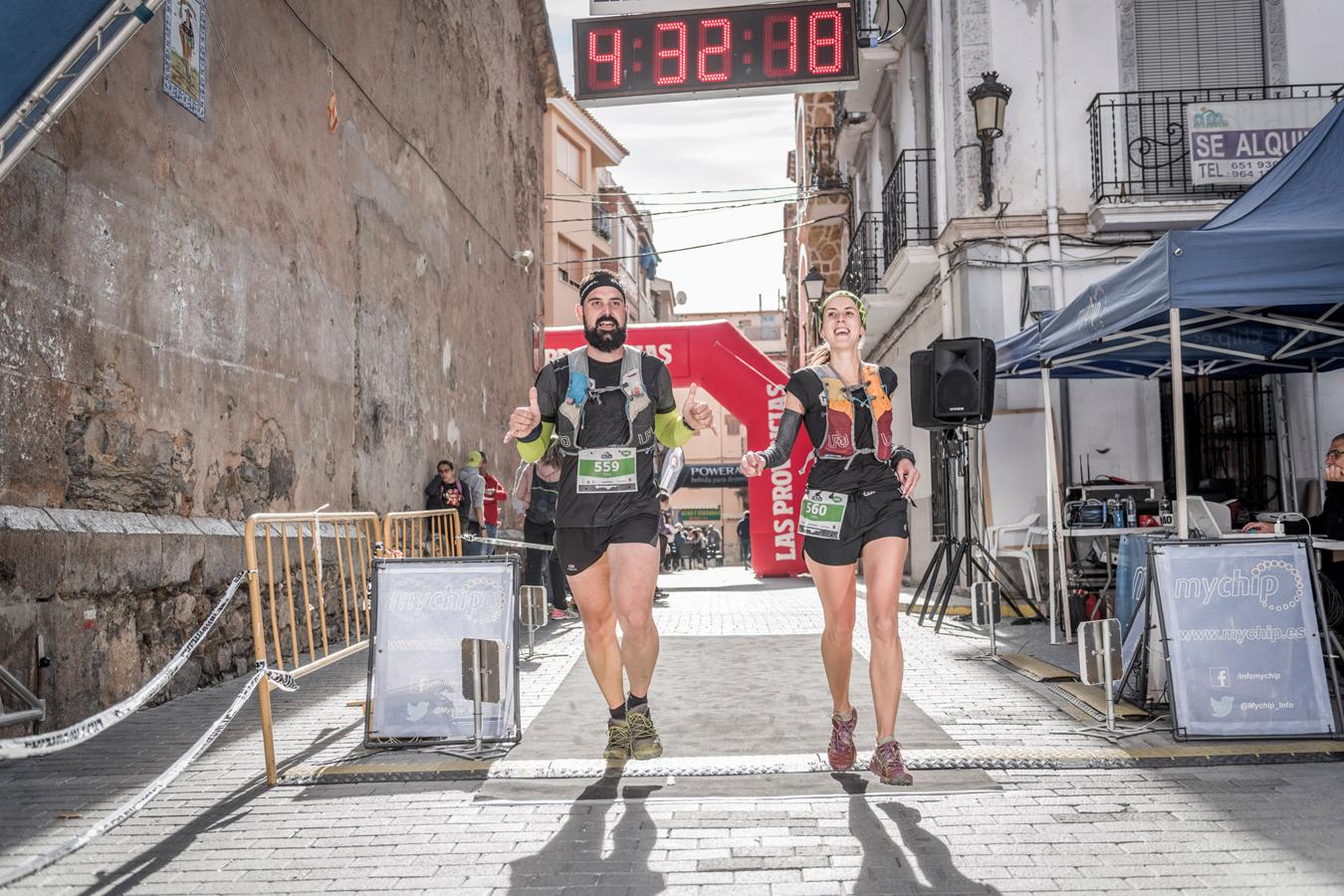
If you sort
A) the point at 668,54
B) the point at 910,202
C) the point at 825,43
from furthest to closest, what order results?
the point at 910,202 < the point at 668,54 < the point at 825,43

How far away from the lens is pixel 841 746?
483 centimetres

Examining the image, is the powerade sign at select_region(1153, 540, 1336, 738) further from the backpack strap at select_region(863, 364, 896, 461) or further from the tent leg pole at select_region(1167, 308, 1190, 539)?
the backpack strap at select_region(863, 364, 896, 461)

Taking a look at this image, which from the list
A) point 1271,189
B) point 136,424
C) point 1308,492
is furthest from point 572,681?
point 1308,492

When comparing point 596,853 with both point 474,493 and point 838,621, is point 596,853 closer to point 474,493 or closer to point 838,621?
point 838,621

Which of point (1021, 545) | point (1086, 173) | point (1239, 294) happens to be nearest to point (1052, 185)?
point (1086, 173)

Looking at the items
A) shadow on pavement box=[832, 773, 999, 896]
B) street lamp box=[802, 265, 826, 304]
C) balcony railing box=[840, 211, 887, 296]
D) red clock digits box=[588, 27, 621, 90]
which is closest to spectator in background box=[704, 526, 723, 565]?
street lamp box=[802, 265, 826, 304]

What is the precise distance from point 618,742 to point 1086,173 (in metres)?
10.6

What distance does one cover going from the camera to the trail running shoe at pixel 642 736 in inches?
200

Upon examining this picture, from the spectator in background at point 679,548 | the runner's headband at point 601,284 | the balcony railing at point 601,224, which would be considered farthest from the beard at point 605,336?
the balcony railing at point 601,224

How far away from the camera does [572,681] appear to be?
7566mm

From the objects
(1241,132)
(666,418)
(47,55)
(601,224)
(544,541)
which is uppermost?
(601,224)

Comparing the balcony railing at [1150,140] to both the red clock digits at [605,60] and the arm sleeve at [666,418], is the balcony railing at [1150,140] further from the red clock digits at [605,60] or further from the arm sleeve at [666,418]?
the arm sleeve at [666,418]

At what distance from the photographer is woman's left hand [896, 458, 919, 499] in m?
4.89

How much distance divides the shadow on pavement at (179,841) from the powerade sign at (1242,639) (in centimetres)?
396
